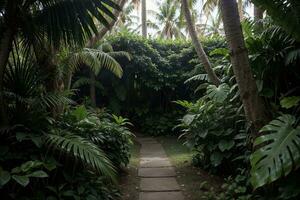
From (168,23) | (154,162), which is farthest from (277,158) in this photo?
(168,23)

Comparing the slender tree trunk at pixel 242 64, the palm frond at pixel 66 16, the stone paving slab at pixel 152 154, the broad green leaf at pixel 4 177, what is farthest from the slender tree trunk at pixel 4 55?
the stone paving slab at pixel 152 154

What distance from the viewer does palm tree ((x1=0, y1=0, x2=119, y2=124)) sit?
3439 millimetres

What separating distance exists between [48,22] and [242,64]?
2.10 metres

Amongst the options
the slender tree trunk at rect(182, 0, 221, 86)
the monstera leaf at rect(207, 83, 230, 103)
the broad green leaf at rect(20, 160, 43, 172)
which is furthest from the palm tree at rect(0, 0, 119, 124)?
the slender tree trunk at rect(182, 0, 221, 86)

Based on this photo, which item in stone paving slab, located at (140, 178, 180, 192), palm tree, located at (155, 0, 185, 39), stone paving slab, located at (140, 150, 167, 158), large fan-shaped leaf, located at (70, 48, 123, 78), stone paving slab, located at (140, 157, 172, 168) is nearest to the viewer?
stone paving slab, located at (140, 178, 180, 192)

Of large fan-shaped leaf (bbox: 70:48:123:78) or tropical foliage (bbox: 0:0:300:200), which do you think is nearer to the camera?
tropical foliage (bbox: 0:0:300:200)

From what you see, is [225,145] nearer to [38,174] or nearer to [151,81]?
[38,174]

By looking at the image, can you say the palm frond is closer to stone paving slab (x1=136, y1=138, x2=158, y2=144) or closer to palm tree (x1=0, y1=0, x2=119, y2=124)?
palm tree (x1=0, y1=0, x2=119, y2=124)

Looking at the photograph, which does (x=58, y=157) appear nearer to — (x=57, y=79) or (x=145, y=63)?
(x=57, y=79)

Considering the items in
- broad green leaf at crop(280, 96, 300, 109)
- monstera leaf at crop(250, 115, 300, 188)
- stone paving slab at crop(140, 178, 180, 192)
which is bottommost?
stone paving slab at crop(140, 178, 180, 192)

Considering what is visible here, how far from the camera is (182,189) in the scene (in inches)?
175

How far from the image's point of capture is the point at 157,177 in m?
5.06

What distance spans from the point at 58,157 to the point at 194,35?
454 centimetres

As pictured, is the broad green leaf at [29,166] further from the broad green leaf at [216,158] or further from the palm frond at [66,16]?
the broad green leaf at [216,158]
